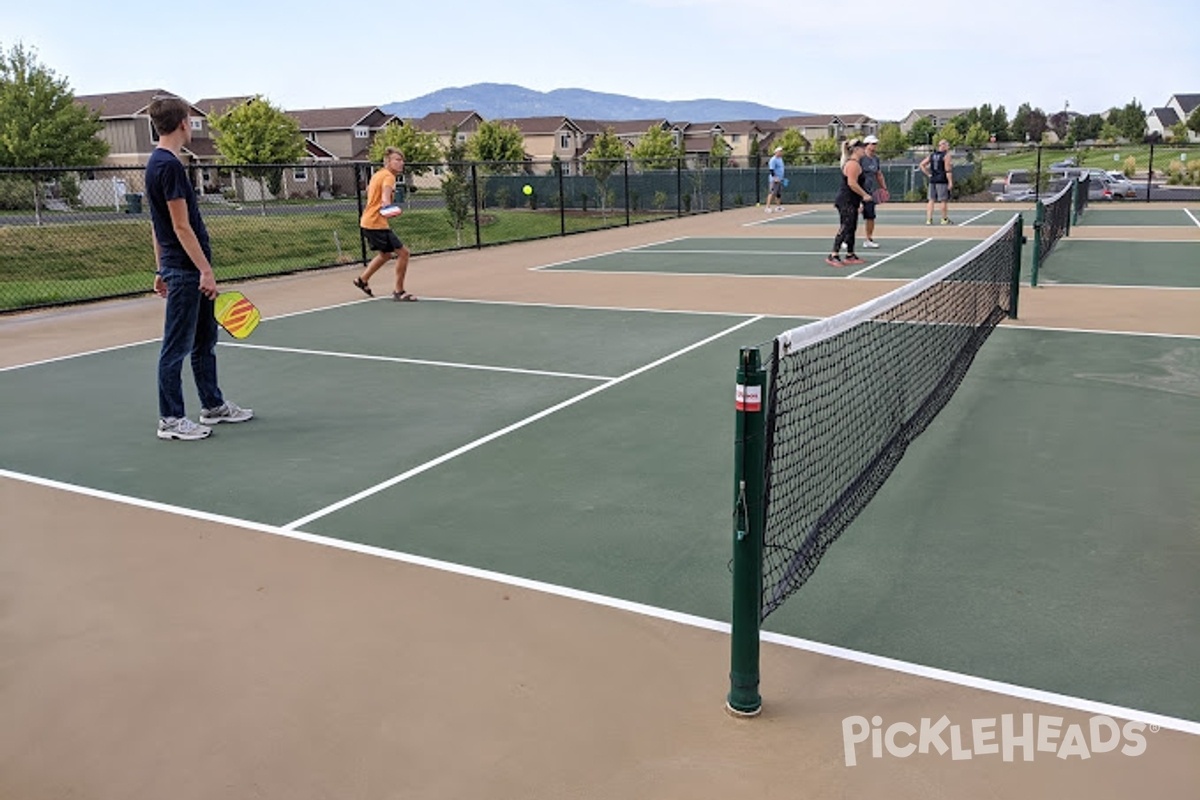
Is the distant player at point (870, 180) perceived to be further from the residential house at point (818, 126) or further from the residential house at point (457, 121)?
the residential house at point (818, 126)

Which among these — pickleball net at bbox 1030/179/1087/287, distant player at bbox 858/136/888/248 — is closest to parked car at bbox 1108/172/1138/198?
pickleball net at bbox 1030/179/1087/287

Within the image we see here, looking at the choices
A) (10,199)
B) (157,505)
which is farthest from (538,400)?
(10,199)

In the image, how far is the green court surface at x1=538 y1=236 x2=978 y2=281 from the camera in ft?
50.3

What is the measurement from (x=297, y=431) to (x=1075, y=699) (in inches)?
207

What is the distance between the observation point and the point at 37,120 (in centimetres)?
4466

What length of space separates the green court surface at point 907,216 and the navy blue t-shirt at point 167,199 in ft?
61.6

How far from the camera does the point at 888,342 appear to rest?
339 inches

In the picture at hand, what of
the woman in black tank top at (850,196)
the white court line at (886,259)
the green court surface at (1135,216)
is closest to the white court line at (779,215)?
the white court line at (886,259)

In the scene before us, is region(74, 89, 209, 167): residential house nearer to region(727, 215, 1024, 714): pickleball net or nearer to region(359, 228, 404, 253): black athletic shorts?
region(359, 228, 404, 253): black athletic shorts

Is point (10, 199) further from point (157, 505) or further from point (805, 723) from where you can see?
point (805, 723)

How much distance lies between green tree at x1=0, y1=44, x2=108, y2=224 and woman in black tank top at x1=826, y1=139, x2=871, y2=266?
39756 millimetres

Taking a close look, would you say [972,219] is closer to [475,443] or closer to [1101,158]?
[475,443]

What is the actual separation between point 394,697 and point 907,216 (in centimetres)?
2582

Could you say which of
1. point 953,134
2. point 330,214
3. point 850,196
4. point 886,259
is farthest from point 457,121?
point 850,196
